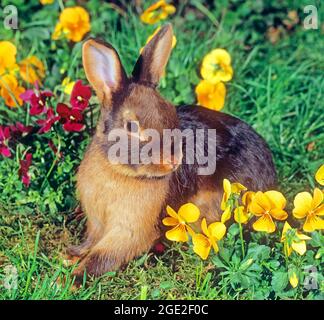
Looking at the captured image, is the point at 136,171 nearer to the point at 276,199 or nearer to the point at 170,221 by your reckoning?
the point at 170,221

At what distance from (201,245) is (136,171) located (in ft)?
1.44

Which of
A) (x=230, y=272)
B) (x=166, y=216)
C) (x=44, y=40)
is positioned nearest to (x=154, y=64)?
(x=166, y=216)

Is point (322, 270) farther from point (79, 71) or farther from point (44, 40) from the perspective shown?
point (44, 40)

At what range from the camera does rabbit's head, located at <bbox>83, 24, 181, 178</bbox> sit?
3896 mm

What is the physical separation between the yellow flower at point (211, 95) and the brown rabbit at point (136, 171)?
706 mm

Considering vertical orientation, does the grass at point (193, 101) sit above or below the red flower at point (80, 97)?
below

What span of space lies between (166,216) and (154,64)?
2.34ft

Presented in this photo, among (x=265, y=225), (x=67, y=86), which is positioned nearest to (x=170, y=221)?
(x=265, y=225)

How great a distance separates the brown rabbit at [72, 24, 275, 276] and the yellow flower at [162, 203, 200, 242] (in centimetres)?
14

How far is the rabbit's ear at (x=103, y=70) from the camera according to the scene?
161 inches

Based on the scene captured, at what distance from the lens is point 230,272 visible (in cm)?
402

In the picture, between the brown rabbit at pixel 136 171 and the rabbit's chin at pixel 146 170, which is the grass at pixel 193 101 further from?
the rabbit's chin at pixel 146 170

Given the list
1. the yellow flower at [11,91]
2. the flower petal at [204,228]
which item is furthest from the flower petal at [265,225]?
the yellow flower at [11,91]

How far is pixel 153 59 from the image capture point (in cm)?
422
